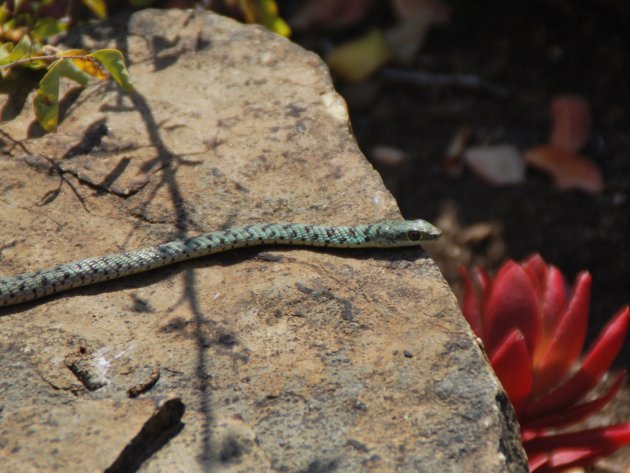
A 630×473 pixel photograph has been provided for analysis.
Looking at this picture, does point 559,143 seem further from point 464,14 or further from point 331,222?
point 331,222

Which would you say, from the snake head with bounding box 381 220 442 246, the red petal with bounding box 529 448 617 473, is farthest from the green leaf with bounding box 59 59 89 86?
the red petal with bounding box 529 448 617 473

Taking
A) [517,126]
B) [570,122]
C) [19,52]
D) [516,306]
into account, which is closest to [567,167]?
[570,122]

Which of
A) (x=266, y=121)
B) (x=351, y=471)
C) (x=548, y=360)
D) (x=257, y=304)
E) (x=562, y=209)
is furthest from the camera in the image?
(x=562, y=209)

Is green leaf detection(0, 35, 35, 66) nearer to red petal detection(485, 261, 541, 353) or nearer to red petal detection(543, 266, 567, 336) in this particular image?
red petal detection(485, 261, 541, 353)

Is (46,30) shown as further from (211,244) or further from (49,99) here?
(211,244)

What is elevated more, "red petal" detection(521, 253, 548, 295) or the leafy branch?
the leafy branch

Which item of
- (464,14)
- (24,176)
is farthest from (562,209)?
(24,176)
